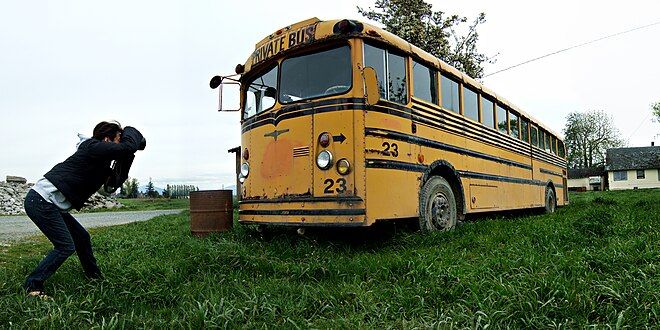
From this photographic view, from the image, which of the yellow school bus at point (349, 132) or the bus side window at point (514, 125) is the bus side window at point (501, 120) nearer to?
the bus side window at point (514, 125)

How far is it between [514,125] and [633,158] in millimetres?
55111

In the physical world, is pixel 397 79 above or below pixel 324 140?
above

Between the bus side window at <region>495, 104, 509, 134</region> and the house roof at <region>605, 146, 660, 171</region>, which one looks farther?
the house roof at <region>605, 146, 660, 171</region>

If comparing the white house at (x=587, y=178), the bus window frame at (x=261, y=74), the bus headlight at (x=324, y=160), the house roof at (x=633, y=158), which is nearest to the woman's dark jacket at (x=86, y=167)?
the bus headlight at (x=324, y=160)

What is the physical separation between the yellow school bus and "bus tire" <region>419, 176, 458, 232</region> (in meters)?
0.02

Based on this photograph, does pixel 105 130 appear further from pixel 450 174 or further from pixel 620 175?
pixel 620 175

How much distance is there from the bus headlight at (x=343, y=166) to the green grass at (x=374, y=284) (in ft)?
3.23

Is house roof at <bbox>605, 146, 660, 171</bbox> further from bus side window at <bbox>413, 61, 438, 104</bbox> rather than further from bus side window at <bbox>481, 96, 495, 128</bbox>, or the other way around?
bus side window at <bbox>413, 61, 438, 104</bbox>

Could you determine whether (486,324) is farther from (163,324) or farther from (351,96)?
(351,96)

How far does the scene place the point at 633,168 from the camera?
53.9 m

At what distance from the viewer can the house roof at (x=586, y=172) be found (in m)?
62.2

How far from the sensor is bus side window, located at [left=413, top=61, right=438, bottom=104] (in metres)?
6.41

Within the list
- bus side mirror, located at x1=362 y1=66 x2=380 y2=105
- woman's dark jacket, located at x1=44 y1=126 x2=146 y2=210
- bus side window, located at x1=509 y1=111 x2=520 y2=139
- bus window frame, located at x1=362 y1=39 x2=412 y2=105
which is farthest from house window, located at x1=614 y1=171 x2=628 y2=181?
woman's dark jacket, located at x1=44 y1=126 x2=146 y2=210

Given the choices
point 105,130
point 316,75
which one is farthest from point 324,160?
point 105,130
